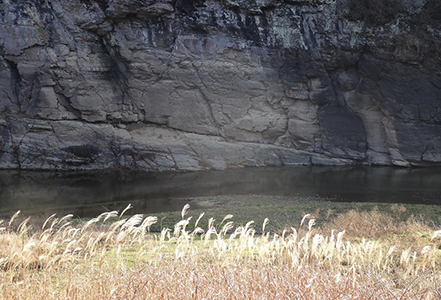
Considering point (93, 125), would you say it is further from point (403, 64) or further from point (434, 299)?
point (434, 299)

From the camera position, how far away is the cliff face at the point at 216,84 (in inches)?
1053

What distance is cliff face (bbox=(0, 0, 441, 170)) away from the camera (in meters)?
26.7

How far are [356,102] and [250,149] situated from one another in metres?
7.46

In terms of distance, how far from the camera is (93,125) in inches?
1092

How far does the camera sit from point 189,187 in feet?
72.3

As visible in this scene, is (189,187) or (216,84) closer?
(189,187)

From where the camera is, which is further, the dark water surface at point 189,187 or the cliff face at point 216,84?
the cliff face at point 216,84

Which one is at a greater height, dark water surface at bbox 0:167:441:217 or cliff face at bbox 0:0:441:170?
cliff face at bbox 0:0:441:170

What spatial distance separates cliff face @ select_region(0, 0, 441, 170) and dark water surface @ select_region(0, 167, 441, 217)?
1.90 metres

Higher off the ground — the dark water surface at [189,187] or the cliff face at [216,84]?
the cliff face at [216,84]

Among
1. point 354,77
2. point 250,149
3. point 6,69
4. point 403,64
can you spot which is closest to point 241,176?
point 250,149

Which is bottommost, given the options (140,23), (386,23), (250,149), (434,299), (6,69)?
(434,299)

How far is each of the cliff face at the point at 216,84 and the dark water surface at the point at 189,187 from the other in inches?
74.8

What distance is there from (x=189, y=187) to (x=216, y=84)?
8.68 m
